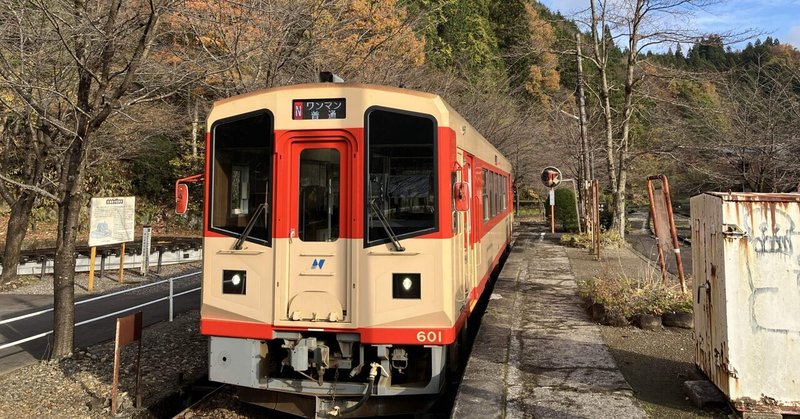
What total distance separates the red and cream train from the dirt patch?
173cm

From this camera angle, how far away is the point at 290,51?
33.2 feet

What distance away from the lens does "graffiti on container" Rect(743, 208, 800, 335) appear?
3871mm

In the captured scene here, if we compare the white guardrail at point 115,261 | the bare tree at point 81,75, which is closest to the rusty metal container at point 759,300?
the bare tree at point 81,75

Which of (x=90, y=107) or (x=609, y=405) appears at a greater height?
(x=90, y=107)

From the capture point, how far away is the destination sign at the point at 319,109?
16.1ft

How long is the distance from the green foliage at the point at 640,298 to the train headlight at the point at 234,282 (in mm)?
4578

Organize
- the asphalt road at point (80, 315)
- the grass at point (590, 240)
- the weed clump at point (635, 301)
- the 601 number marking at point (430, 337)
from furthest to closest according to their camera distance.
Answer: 1. the grass at point (590, 240)
2. the asphalt road at point (80, 315)
3. the weed clump at point (635, 301)
4. the 601 number marking at point (430, 337)

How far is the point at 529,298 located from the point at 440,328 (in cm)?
472

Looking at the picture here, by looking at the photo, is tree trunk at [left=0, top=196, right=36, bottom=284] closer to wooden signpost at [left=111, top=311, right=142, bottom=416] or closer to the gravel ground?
the gravel ground

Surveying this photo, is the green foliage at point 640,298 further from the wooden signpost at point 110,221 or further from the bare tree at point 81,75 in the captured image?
the wooden signpost at point 110,221

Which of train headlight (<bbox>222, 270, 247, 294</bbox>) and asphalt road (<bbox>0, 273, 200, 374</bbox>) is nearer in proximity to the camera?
train headlight (<bbox>222, 270, 247, 294</bbox>)

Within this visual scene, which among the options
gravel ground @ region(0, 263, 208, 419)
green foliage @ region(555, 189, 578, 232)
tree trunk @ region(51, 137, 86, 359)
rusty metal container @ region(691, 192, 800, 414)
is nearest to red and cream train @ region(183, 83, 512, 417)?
gravel ground @ region(0, 263, 208, 419)

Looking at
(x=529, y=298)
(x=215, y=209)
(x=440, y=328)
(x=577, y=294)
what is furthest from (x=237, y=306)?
(x=577, y=294)

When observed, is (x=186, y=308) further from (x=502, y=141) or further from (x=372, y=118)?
(x=502, y=141)
